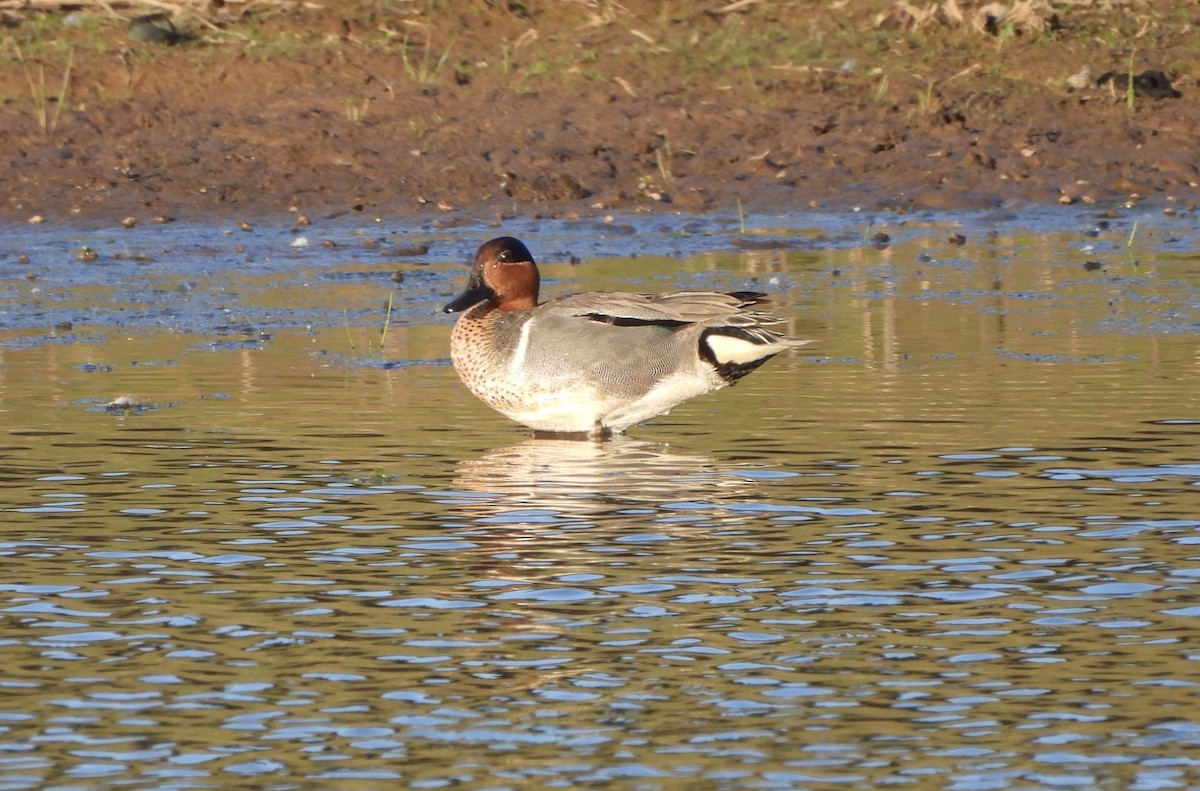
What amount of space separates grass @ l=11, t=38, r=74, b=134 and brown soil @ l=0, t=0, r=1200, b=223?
4cm

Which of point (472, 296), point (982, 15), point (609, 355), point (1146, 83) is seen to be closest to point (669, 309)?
point (609, 355)

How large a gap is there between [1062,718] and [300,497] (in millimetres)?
3191

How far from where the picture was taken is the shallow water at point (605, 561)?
475 cm

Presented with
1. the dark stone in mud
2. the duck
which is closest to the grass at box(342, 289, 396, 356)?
the duck

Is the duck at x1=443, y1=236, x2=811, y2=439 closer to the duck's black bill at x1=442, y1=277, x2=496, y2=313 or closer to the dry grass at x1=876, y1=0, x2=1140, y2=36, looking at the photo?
the duck's black bill at x1=442, y1=277, x2=496, y2=313

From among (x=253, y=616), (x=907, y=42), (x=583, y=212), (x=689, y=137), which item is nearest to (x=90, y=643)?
(x=253, y=616)

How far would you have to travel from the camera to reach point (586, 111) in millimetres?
16344

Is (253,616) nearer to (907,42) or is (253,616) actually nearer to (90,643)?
(90,643)

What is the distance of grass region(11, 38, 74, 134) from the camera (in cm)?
1577

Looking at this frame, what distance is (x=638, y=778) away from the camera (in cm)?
449

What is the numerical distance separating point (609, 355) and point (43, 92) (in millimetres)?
8590

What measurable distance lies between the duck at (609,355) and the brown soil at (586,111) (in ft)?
20.6

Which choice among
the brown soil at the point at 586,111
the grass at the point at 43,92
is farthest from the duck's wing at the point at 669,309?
the grass at the point at 43,92

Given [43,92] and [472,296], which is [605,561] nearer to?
[472,296]
